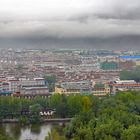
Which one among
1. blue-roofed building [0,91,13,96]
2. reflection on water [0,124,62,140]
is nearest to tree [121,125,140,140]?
reflection on water [0,124,62,140]

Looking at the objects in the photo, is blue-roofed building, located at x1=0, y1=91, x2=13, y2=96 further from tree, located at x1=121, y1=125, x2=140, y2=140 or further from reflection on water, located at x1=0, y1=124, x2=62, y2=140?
tree, located at x1=121, y1=125, x2=140, y2=140

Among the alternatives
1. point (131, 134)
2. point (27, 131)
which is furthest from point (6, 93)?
point (131, 134)

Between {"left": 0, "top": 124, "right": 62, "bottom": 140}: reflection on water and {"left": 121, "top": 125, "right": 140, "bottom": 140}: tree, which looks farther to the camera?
{"left": 0, "top": 124, "right": 62, "bottom": 140}: reflection on water

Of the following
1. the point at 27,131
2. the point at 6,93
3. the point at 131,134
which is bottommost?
the point at 27,131

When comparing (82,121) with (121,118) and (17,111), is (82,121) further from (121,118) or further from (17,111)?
(17,111)

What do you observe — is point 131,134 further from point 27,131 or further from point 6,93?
point 6,93

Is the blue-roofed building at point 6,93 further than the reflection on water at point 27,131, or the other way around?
the blue-roofed building at point 6,93

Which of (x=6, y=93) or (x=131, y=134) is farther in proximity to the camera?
(x=6, y=93)

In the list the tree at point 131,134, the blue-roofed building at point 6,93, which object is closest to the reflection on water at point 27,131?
the tree at point 131,134

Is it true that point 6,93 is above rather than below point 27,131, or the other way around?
above

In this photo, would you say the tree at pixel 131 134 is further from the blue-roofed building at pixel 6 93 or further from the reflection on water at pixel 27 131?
the blue-roofed building at pixel 6 93
